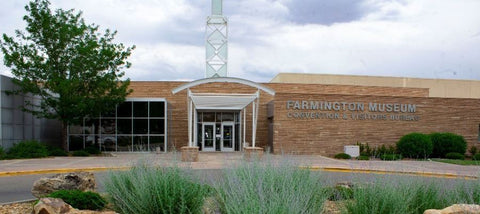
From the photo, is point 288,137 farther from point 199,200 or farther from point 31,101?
point 199,200

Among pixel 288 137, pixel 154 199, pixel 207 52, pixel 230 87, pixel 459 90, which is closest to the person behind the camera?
pixel 154 199

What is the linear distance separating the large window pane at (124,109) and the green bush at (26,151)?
6021mm

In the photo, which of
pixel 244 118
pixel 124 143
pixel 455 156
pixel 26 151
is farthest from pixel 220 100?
pixel 455 156

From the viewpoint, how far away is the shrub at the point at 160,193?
5.54 meters

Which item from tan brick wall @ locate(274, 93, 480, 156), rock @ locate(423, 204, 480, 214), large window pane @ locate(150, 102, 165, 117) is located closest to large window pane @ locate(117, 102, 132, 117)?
large window pane @ locate(150, 102, 165, 117)

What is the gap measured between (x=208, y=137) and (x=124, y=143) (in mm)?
5711

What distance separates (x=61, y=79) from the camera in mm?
23141

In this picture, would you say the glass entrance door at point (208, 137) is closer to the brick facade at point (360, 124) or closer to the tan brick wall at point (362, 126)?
the brick facade at point (360, 124)

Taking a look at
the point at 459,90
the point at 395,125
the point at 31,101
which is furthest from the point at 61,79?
the point at 459,90

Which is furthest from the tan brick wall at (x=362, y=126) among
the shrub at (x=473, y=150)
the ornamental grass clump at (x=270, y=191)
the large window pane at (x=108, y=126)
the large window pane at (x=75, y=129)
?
the ornamental grass clump at (x=270, y=191)

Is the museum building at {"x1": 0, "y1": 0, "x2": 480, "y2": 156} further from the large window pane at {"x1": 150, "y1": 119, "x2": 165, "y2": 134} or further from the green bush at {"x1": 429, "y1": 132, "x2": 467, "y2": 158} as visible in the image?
the green bush at {"x1": 429, "y1": 132, "x2": 467, "y2": 158}

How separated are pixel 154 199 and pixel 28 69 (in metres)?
20.6

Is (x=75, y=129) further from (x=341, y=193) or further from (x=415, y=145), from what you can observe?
(x=341, y=193)

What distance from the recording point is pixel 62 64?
23703 millimetres
